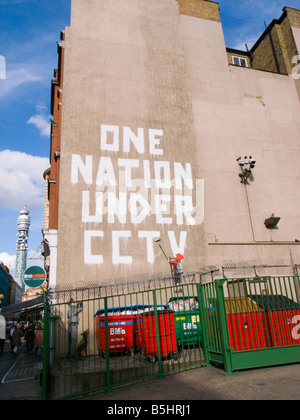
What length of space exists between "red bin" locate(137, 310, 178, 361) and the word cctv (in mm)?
8183

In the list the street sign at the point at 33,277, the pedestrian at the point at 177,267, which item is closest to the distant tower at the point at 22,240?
the pedestrian at the point at 177,267

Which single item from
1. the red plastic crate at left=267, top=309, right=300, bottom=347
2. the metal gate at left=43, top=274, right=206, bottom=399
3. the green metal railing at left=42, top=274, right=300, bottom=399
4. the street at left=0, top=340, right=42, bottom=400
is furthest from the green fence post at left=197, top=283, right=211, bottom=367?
the street at left=0, top=340, right=42, bottom=400

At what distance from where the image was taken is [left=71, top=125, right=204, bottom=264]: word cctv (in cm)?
1709

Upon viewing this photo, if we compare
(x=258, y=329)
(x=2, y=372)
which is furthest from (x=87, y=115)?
(x=258, y=329)

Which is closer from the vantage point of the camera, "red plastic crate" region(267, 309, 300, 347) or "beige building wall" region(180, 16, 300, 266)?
"red plastic crate" region(267, 309, 300, 347)

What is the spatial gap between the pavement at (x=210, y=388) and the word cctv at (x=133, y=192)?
363 inches

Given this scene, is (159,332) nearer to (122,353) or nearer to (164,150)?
(122,353)

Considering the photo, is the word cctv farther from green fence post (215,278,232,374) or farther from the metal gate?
green fence post (215,278,232,374)

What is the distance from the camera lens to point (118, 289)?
53.4 feet

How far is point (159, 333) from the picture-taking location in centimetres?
830

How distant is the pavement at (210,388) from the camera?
5.89 meters

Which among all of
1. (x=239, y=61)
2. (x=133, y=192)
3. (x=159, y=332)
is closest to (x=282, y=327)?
(x=159, y=332)
